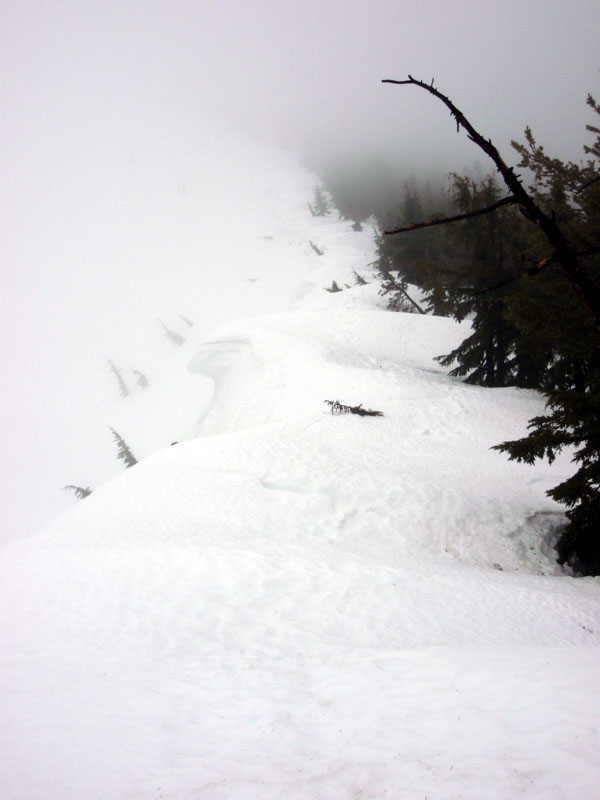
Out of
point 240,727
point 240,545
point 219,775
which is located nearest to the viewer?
point 219,775

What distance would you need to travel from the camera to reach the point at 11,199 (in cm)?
15912

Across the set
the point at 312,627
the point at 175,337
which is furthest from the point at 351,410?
the point at 175,337

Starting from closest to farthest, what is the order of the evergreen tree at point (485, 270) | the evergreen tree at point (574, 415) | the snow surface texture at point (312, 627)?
the snow surface texture at point (312, 627), the evergreen tree at point (574, 415), the evergreen tree at point (485, 270)

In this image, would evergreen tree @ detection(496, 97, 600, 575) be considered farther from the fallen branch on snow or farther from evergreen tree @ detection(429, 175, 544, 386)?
the fallen branch on snow

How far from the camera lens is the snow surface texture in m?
2.75

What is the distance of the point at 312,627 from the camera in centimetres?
577

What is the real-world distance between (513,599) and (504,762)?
198 inches

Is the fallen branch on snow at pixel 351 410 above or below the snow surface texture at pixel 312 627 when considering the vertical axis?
above

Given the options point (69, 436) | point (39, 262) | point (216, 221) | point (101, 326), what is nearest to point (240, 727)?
point (69, 436)

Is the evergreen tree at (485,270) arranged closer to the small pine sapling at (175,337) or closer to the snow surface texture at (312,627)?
the snow surface texture at (312,627)

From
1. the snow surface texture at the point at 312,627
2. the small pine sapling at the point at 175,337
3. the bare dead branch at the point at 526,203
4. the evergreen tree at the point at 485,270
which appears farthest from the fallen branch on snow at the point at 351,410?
the small pine sapling at the point at 175,337

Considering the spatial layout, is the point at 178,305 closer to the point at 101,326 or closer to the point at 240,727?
the point at 101,326

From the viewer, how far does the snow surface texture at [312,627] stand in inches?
108

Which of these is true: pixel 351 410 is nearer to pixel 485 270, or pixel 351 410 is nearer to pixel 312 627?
pixel 485 270
